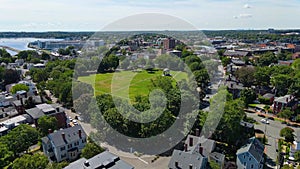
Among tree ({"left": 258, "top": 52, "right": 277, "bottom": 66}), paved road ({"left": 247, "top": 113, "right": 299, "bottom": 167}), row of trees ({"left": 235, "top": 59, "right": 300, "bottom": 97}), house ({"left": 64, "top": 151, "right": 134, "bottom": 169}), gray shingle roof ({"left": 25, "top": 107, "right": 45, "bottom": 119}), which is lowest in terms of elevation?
paved road ({"left": 247, "top": 113, "right": 299, "bottom": 167})

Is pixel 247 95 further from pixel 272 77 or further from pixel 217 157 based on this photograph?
pixel 217 157

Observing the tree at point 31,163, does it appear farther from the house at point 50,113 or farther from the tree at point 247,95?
the tree at point 247,95

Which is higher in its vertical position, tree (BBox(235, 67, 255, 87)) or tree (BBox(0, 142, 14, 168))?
tree (BBox(235, 67, 255, 87))

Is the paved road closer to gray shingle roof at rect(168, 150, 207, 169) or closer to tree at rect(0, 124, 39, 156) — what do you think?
gray shingle roof at rect(168, 150, 207, 169)

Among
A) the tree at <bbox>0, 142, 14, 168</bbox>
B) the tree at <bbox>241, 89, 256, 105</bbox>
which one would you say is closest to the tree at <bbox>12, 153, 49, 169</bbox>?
the tree at <bbox>0, 142, 14, 168</bbox>

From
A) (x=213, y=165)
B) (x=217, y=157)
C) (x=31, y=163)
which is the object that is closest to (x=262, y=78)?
(x=217, y=157)

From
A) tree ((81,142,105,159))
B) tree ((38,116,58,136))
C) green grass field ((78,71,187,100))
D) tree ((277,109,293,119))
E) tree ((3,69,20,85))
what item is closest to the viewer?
tree ((81,142,105,159))
